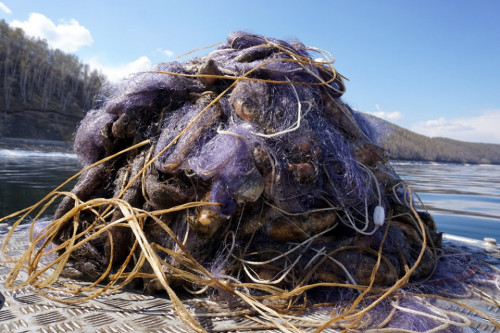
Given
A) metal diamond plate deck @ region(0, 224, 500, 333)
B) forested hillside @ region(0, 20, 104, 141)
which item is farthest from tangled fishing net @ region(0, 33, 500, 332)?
forested hillside @ region(0, 20, 104, 141)

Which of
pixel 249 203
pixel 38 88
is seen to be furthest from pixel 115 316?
pixel 38 88

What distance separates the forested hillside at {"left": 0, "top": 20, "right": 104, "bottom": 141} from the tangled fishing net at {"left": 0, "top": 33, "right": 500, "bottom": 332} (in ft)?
139

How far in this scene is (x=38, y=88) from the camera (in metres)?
51.6

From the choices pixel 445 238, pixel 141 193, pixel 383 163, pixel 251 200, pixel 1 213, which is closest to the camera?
pixel 251 200

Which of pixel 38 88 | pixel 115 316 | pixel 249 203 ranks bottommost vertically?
→ pixel 115 316

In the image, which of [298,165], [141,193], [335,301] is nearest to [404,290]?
[335,301]

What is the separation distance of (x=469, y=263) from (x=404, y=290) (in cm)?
123

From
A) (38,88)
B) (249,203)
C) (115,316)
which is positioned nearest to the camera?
(115,316)

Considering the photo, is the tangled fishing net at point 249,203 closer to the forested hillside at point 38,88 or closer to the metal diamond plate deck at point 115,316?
the metal diamond plate deck at point 115,316

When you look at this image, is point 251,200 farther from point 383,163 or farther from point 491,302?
point 491,302

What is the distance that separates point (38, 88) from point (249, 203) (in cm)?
5953

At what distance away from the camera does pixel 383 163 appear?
2.74 metres

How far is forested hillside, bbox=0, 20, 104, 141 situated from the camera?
42938mm

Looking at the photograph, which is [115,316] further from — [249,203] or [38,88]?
[38,88]
